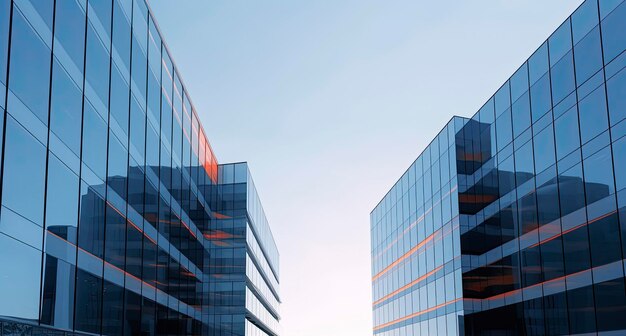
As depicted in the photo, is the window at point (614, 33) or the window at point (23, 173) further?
the window at point (614, 33)

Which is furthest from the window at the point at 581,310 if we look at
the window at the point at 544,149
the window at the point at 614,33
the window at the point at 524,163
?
the window at the point at 614,33

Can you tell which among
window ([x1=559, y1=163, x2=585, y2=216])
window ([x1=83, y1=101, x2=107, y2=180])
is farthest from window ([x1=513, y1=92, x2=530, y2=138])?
window ([x1=83, y1=101, x2=107, y2=180])

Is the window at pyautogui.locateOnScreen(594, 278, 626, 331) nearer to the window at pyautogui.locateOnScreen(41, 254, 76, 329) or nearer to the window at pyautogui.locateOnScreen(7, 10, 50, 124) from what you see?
the window at pyautogui.locateOnScreen(41, 254, 76, 329)

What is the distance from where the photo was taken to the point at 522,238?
44781mm

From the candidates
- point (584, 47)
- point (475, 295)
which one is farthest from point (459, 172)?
point (584, 47)

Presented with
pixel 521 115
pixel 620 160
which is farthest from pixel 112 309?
pixel 521 115

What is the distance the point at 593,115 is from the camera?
35500 millimetres

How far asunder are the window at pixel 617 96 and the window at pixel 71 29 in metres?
23.9

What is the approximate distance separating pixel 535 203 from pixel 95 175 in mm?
26617

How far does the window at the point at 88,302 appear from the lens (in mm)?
25859

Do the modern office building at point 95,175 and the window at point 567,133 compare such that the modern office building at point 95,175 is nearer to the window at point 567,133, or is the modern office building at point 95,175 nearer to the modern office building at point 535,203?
the modern office building at point 535,203

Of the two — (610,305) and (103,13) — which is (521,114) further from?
(103,13)

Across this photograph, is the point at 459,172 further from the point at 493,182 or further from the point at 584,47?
Result: the point at 584,47

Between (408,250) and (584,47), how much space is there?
34450mm
